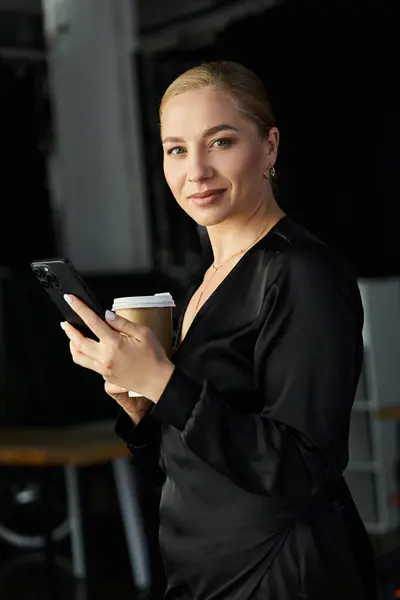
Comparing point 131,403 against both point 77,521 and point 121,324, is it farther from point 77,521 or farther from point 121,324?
point 77,521

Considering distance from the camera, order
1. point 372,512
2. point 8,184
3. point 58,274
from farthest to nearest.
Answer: point 8,184
point 372,512
point 58,274

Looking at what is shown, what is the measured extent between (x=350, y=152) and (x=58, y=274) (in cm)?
432

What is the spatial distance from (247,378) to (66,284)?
256 millimetres

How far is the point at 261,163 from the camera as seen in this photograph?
133cm

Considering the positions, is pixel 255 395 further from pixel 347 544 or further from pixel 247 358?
pixel 347 544

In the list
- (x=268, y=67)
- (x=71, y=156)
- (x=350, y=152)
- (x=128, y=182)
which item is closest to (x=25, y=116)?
(x=71, y=156)

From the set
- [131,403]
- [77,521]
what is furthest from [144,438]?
[77,521]

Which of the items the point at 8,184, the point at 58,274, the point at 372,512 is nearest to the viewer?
the point at 58,274

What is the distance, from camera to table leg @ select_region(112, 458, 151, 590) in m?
4.67

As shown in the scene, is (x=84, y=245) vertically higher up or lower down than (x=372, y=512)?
higher up

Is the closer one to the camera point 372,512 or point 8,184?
point 372,512

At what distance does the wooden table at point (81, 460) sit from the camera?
4321mm

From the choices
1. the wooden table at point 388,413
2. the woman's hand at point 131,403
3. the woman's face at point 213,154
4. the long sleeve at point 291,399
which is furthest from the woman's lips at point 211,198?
the wooden table at point 388,413

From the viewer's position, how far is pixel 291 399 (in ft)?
3.97
